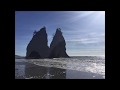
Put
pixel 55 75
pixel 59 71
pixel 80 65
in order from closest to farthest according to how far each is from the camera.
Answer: pixel 55 75, pixel 59 71, pixel 80 65

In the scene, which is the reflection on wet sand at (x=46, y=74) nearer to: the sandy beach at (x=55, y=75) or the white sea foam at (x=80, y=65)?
the sandy beach at (x=55, y=75)

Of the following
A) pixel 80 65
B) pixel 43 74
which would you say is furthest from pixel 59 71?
pixel 80 65

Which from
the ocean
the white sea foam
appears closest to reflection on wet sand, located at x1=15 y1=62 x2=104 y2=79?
the ocean

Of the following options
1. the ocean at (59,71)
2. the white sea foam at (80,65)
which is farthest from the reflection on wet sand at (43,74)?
the white sea foam at (80,65)

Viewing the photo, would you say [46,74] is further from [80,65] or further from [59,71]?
[80,65]

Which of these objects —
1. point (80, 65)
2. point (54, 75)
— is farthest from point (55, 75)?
point (80, 65)

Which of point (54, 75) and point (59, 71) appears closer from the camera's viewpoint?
point (54, 75)

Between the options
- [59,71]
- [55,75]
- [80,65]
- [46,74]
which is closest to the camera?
[55,75]

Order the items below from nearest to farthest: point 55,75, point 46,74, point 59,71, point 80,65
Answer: point 55,75, point 46,74, point 59,71, point 80,65

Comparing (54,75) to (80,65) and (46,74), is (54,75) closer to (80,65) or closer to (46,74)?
(46,74)

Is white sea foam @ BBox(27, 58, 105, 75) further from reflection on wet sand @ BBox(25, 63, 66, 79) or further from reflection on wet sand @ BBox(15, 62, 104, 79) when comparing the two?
reflection on wet sand @ BBox(25, 63, 66, 79)
